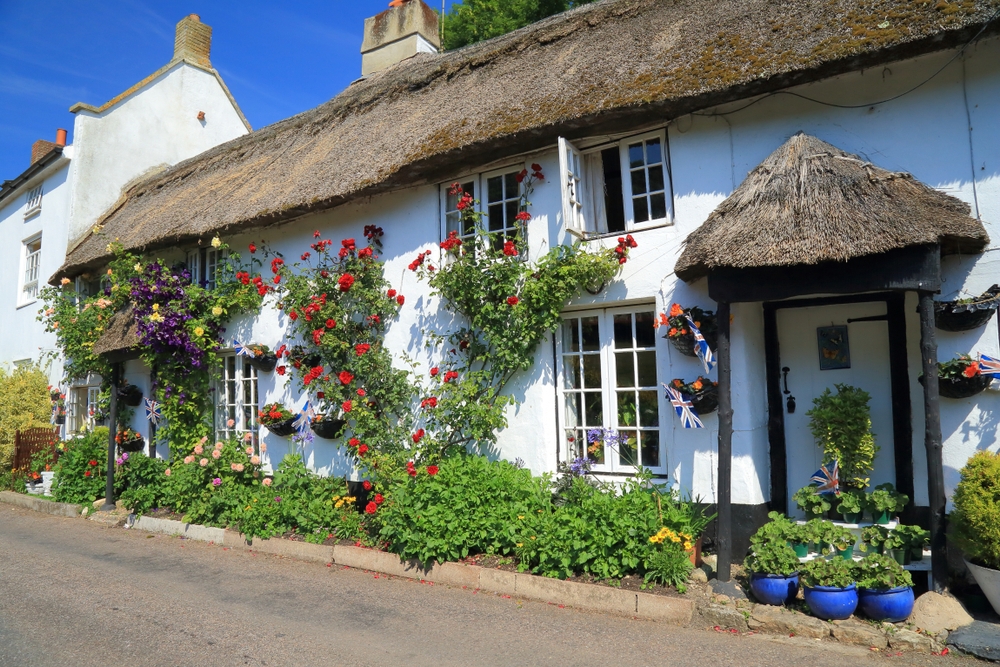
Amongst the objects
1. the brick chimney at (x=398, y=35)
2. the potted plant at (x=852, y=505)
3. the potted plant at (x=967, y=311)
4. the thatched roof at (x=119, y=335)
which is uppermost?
the brick chimney at (x=398, y=35)

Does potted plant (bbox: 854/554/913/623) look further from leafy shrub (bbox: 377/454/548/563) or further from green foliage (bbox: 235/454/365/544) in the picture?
green foliage (bbox: 235/454/365/544)

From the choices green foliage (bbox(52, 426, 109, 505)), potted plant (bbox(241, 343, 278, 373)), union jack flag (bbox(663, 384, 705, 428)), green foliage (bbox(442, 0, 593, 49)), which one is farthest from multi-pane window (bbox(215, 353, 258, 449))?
green foliage (bbox(442, 0, 593, 49))

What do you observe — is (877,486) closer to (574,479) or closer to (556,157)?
(574,479)

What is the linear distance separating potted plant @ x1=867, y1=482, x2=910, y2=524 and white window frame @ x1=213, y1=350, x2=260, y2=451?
25.0ft

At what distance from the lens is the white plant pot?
4.43 metres

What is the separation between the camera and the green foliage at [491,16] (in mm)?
16234

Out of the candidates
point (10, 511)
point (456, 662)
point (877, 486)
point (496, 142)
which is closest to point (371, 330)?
point (496, 142)

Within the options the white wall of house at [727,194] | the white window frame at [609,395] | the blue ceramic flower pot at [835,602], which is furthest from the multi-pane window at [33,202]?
the blue ceramic flower pot at [835,602]

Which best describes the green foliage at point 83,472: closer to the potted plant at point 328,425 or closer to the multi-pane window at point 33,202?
the potted plant at point 328,425

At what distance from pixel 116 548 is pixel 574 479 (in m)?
5.55

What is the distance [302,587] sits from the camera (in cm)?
617

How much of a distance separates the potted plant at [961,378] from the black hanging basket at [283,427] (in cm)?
702

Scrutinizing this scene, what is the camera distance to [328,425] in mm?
8344

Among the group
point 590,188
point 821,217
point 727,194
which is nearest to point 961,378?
point 821,217
